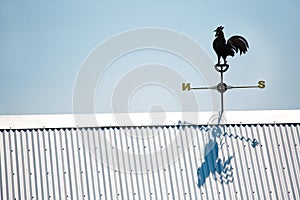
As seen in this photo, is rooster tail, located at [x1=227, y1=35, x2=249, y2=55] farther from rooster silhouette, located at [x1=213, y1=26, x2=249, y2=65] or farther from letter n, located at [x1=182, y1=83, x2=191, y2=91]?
letter n, located at [x1=182, y1=83, x2=191, y2=91]

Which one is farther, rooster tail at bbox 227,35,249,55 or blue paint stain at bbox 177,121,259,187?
rooster tail at bbox 227,35,249,55

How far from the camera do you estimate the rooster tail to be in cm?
1369

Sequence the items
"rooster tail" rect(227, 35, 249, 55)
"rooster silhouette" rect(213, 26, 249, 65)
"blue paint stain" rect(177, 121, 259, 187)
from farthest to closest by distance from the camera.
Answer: "rooster tail" rect(227, 35, 249, 55)
"rooster silhouette" rect(213, 26, 249, 65)
"blue paint stain" rect(177, 121, 259, 187)

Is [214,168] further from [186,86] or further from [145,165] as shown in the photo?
[186,86]

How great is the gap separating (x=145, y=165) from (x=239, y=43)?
2.87m

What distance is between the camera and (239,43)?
1373 cm

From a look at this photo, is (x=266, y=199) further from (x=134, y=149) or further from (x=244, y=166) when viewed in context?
(x=134, y=149)

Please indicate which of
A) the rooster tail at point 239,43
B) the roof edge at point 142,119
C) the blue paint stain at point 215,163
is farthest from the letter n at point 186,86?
the rooster tail at point 239,43

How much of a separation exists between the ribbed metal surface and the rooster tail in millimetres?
1450

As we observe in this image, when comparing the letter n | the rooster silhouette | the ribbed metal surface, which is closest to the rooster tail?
the rooster silhouette

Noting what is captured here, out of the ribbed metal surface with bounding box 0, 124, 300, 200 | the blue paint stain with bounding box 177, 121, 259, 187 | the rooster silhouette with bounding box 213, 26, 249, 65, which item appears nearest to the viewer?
the ribbed metal surface with bounding box 0, 124, 300, 200

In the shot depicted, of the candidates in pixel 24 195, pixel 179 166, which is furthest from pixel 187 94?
pixel 24 195

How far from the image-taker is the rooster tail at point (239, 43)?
1369 cm

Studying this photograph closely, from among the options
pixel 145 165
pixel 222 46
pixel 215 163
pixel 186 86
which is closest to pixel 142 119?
pixel 145 165
